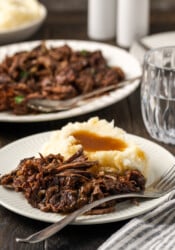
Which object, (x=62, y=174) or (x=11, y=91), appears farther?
(x=11, y=91)

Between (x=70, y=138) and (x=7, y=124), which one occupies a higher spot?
(x=70, y=138)

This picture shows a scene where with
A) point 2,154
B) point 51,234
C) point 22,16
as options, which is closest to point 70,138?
point 2,154

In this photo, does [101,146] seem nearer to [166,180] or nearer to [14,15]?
[166,180]

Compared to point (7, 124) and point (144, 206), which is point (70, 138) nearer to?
point (144, 206)

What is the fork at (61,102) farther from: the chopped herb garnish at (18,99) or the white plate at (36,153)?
the white plate at (36,153)

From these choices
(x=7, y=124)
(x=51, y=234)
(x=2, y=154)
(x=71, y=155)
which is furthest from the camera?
(x=7, y=124)

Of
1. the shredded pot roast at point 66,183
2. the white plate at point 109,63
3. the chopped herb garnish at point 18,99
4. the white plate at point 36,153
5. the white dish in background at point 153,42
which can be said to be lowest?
the white dish in background at point 153,42

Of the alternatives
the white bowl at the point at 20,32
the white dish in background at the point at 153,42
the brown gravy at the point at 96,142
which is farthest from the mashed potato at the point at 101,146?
the white bowl at the point at 20,32
